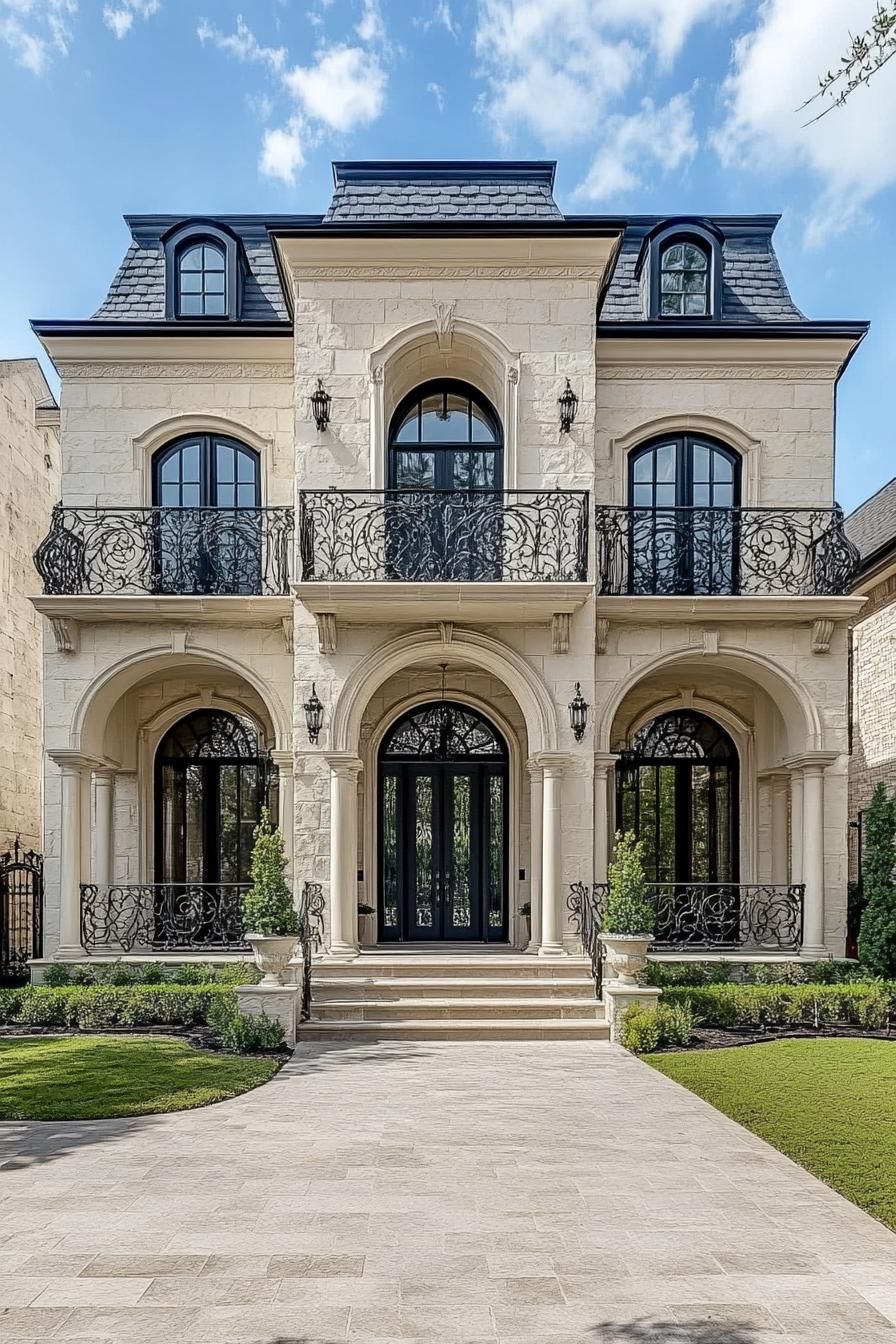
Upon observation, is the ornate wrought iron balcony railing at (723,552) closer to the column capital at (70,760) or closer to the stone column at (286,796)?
the stone column at (286,796)

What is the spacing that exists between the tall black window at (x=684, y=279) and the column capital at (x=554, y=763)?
6.68 metres

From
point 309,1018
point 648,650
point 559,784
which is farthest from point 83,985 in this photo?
point 648,650

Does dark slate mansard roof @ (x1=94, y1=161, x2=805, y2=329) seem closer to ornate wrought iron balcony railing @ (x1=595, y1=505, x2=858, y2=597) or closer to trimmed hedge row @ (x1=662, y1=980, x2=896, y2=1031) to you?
ornate wrought iron balcony railing @ (x1=595, y1=505, x2=858, y2=597)

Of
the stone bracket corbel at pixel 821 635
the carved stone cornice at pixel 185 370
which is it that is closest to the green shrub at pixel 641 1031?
the stone bracket corbel at pixel 821 635

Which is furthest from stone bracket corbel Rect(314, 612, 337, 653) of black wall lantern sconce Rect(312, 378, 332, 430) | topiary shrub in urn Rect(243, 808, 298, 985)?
topiary shrub in urn Rect(243, 808, 298, 985)

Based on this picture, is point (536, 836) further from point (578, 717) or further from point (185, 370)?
point (185, 370)

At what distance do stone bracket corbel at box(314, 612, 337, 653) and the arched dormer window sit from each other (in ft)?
16.8

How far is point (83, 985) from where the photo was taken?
1291 centimetres

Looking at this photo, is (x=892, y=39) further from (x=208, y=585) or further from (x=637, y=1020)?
(x=208, y=585)

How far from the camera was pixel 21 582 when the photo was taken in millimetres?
18875

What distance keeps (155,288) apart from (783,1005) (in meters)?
13.1

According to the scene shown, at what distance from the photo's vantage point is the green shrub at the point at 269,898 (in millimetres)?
11180

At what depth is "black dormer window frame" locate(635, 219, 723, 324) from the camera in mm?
14977

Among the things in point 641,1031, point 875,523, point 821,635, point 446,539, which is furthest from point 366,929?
point 875,523
